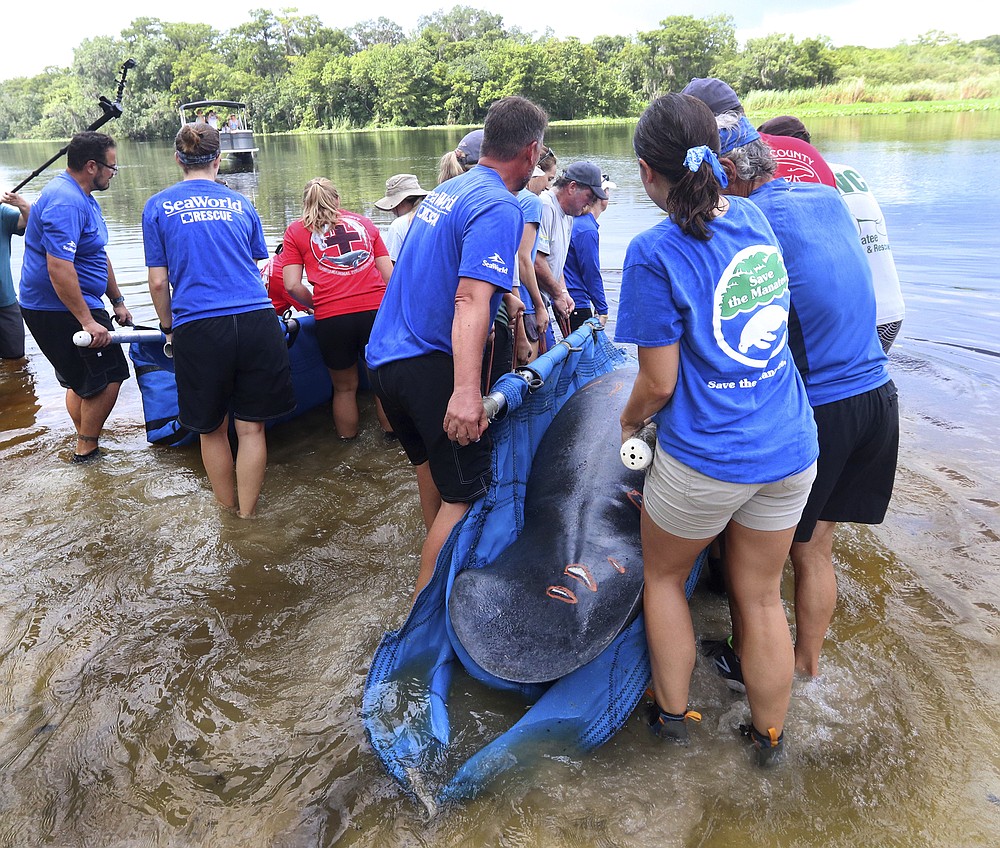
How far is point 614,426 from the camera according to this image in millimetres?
3250

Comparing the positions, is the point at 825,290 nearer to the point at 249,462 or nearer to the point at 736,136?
the point at 736,136

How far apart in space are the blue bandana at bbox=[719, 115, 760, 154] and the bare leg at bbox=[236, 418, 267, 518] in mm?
2939

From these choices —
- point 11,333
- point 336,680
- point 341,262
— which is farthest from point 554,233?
point 11,333

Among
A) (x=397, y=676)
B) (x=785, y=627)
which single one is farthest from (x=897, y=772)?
(x=397, y=676)

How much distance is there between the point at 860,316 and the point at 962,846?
159cm

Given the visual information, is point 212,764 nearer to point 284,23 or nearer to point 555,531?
point 555,531

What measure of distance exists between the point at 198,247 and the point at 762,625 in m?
3.25

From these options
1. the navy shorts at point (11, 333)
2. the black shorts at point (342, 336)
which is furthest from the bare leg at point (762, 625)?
the navy shorts at point (11, 333)

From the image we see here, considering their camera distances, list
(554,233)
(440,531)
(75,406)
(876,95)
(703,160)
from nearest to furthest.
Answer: (703,160)
(440,531)
(554,233)
(75,406)
(876,95)

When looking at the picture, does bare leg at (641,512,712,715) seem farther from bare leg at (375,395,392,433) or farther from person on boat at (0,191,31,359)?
person on boat at (0,191,31,359)

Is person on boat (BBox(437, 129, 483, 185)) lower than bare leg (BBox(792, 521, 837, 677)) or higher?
higher

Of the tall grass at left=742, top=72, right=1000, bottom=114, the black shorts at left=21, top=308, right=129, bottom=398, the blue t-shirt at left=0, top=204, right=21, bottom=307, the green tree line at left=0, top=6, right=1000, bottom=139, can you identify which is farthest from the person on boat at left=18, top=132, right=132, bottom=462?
the green tree line at left=0, top=6, right=1000, bottom=139

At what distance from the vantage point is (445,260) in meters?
2.64

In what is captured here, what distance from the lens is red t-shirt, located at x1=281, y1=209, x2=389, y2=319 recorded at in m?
4.72
